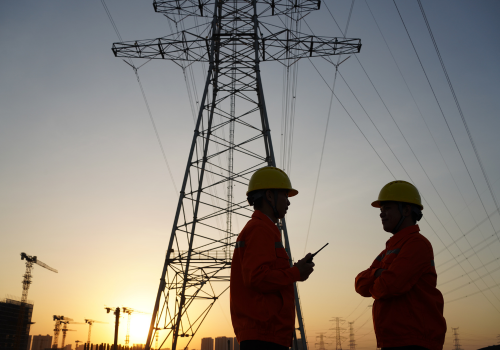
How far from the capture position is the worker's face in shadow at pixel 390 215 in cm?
465

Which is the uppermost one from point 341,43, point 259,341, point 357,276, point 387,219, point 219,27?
point 219,27

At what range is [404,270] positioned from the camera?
3.91 m

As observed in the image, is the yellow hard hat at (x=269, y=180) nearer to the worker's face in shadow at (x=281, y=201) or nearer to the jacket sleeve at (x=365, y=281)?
the worker's face in shadow at (x=281, y=201)

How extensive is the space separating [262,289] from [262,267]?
0.18m

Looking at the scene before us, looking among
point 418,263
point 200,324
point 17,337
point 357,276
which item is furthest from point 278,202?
point 17,337

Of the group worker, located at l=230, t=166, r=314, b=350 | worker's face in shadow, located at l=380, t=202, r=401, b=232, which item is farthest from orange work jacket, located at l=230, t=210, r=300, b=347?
worker's face in shadow, located at l=380, t=202, r=401, b=232

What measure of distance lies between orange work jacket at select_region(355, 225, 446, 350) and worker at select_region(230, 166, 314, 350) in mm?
803

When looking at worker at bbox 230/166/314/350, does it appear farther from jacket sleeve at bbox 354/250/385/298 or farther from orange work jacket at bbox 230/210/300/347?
jacket sleeve at bbox 354/250/385/298

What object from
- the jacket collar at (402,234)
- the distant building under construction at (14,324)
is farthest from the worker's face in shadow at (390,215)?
the distant building under construction at (14,324)

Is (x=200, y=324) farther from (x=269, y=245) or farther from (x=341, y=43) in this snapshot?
(x=269, y=245)

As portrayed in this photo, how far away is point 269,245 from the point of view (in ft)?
12.2

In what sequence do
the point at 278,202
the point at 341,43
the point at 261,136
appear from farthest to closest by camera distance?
the point at 341,43 < the point at 261,136 < the point at 278,202

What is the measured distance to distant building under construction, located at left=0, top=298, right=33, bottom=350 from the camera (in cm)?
9327

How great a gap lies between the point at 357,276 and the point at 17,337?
110410 mm
